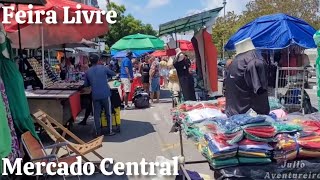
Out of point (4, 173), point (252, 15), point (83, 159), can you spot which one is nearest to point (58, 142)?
point (83, 159)

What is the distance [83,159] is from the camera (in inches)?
245

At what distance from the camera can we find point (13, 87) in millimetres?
5637

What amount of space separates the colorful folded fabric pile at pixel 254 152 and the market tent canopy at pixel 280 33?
243 inches

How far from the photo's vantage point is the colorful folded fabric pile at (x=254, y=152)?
3.42m

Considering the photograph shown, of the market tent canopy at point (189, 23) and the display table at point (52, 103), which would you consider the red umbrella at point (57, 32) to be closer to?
the market tent canopy at point (189, 23)

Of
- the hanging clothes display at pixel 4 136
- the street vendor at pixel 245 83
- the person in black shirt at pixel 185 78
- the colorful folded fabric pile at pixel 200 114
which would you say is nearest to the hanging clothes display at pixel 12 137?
the hanging clothes display at pixel 4 136

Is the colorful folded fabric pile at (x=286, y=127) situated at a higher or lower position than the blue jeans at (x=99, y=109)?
higher

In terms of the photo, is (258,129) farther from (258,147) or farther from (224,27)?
(224,27)

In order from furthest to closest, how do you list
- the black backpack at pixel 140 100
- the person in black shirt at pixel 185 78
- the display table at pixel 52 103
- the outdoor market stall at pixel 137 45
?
the outdoor market stall at pixel 137 45 → the black backpack at pixel 140 100 → the person in black shirt at pixel 185 78 → the display table at pixel 52 103

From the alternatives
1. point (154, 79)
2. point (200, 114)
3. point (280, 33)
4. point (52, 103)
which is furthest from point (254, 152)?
point (154, 79)

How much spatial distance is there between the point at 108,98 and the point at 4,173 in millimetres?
4035

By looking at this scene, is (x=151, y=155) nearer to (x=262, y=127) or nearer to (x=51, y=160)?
(x=51, y=160)

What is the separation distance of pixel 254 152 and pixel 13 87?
3564mm

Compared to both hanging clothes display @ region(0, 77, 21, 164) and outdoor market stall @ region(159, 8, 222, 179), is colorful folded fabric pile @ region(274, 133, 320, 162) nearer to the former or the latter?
hanging clothes display @ region(0, 77, 21, 164)
